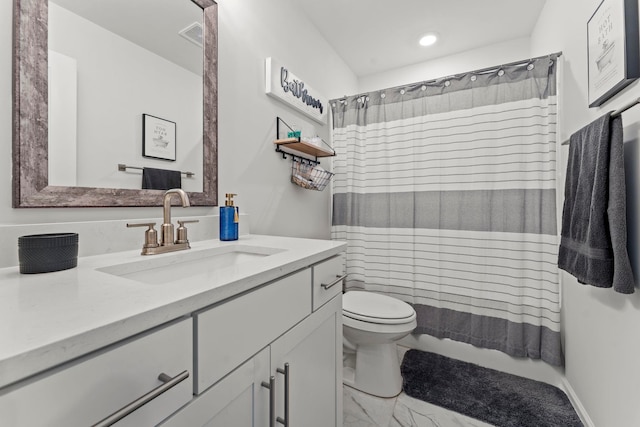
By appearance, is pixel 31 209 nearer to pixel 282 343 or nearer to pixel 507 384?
pixel 282 343

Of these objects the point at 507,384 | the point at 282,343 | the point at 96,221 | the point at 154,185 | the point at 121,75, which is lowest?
the point at 507,384

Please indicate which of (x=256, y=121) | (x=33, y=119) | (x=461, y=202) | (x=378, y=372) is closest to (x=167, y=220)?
(x=33, y=119)

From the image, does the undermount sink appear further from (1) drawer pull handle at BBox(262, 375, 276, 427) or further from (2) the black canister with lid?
(1) drawer pull handle at BBox(262, 375, 276, 427)

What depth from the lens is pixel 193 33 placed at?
121 centimetres

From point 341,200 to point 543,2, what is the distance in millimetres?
1885

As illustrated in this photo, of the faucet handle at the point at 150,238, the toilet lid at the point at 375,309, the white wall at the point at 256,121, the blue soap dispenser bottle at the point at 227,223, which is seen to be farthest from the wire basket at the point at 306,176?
the faucet handle at the point at 150,238

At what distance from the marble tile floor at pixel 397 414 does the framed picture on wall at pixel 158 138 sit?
1.52 m

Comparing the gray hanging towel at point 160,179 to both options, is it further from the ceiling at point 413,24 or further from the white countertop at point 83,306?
the ceiling at point 413,24

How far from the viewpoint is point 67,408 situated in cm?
36

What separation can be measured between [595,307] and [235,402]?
5.14ft

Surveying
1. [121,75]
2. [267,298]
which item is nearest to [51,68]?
[121,75]

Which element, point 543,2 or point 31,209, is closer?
point 31,209

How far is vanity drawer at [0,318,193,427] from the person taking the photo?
1.09ft

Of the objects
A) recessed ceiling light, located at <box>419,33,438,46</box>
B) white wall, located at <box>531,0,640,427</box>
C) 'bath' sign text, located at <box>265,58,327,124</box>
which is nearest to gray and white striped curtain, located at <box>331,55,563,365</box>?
white wall, located at <box>531,0,640,427</box>
